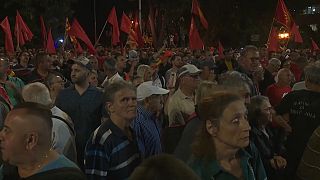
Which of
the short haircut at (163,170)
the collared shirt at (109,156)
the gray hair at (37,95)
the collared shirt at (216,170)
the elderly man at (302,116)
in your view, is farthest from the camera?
the elderly man at (302,116)

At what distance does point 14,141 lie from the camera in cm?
324

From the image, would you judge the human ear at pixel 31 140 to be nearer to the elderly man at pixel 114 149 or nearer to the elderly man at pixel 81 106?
the elderly man at pixel 114 149

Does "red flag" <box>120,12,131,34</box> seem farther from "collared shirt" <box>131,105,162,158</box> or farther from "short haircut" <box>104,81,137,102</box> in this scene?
"short haircut" <box>104,81,137,102</box>

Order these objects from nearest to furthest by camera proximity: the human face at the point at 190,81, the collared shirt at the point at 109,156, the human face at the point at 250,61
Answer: the collared shirt at the point at 109,156
the human face at the point at 190,81
the human face at the point at 250,61

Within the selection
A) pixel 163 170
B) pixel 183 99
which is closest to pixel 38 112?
pixel 163 170

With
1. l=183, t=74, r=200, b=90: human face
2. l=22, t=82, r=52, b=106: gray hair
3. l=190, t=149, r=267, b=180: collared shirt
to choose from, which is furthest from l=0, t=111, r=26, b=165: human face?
l=183, t=74, r=200, b=90: human face

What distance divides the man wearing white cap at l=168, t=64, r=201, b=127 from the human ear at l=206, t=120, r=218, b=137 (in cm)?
224

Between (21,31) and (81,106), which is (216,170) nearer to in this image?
(81,106)

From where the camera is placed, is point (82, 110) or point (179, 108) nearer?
point (179, 108)

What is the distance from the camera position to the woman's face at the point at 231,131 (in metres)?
3.58

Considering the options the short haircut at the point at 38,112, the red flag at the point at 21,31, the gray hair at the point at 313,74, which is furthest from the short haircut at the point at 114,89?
the red flag at the point at 21,31

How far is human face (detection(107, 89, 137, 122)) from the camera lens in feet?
15.9

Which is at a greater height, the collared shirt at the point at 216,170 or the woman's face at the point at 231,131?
the woman's face at the point at 231,131

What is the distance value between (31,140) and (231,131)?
1250 mm
